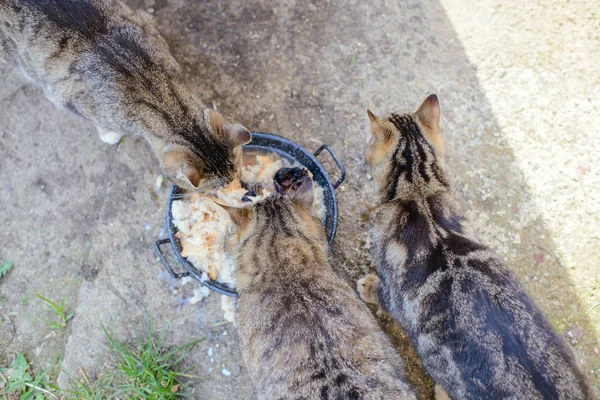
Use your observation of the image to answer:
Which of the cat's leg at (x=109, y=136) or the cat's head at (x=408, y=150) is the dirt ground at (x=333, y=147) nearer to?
the cat's leg at (x=109, y=136)

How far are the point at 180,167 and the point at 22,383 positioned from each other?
8.09 feet

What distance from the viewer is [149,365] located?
11.4 feet

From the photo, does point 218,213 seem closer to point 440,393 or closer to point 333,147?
point 333,147

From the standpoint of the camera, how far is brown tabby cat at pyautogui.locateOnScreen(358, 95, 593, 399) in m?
2.33

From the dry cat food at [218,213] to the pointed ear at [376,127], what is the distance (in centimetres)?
71

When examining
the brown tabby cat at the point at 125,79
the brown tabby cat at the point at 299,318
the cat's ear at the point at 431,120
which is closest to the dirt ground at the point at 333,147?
the brown tabby cat at the point at 125,79

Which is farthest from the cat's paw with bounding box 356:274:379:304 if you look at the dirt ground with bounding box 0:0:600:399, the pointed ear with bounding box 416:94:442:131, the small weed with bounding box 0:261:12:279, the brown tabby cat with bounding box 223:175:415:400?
Result: the small weed with bounding box 0:261:12:279

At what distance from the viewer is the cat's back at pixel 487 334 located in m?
2.30

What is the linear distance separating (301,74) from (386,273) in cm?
205

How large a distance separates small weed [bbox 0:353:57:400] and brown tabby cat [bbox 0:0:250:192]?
2202 millimetres

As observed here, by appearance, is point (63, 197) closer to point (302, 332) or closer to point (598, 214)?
point (302, 332)

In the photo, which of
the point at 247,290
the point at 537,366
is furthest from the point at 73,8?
the point at 537,366

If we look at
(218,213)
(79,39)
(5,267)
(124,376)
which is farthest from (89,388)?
(79,39)

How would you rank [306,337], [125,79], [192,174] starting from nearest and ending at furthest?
[306,337], [192,174], [125,79]
